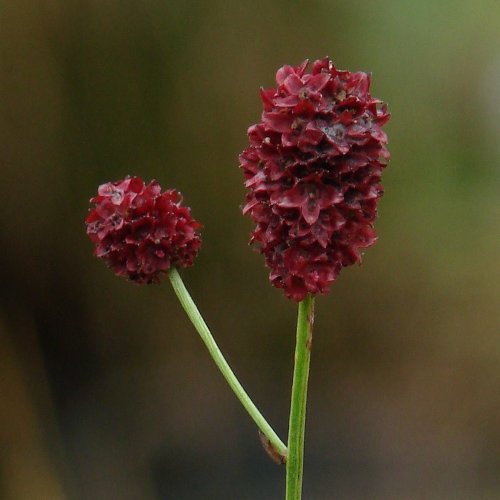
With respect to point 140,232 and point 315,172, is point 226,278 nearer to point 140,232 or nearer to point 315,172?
point 140,232

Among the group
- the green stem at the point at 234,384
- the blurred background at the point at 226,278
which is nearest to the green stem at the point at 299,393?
the green stem at the point at 234,384

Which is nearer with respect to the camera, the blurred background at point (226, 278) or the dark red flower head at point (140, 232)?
the dark red flower head at point (140, 232)

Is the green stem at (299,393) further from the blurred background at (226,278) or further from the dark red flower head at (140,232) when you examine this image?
the blurred background at (226,278)

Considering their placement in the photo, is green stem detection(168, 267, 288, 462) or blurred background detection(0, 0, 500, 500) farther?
blurred background detection(0, 0, 500, 500)

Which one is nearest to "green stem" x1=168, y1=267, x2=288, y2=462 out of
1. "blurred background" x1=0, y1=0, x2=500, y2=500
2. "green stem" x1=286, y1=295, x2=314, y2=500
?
"green stem" x1=286, y1=295, x2=314, y2=500

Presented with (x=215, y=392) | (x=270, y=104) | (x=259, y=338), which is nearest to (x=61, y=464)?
(x=215, y=392)

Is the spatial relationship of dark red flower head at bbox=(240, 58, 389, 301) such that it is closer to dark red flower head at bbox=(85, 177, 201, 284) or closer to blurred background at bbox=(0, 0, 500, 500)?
dark red flower head at bbox=(85, 177, 201, 284)
